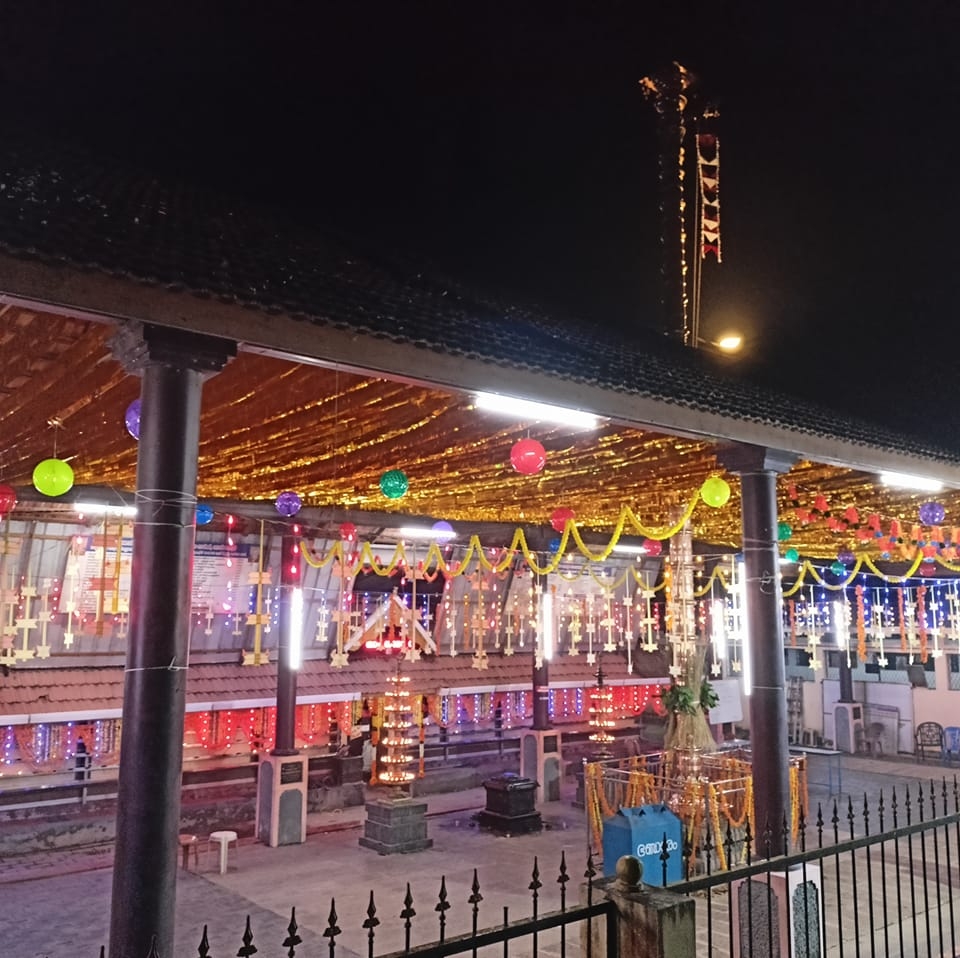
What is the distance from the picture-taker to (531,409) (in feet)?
22.1

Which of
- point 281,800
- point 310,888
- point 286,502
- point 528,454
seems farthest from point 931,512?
point 281,800

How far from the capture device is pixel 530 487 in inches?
496

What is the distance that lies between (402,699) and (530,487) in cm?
503

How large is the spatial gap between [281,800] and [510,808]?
402 cm

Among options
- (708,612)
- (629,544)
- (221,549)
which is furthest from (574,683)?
(221,549)

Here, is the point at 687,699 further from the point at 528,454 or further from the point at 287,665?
the point at 528,454

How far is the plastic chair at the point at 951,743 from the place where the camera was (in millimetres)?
24016

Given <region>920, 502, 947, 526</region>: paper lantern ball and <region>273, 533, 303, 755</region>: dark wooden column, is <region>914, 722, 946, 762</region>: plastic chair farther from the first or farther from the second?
<region>273, 533, 303, 755</region>: dark wooden column

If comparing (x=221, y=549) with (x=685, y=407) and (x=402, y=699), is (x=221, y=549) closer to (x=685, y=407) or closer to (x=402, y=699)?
(x=402, y=699)

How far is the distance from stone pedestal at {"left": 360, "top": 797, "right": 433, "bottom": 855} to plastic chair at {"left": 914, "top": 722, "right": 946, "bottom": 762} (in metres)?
17.5

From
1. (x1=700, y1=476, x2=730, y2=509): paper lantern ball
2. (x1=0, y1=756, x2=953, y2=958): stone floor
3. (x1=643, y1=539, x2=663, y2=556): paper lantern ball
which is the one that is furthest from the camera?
(x1=643, y1=539, x2=663, y2=556): paper lantern ball

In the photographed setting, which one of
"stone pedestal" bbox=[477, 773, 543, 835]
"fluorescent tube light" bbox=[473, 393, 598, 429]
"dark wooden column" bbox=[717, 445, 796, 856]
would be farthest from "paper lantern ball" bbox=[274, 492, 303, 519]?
"stone pedestal" bbox=[477, 773, 543, 835]

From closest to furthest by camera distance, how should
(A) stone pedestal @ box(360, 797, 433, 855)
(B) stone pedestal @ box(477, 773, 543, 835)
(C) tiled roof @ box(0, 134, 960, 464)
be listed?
(C) tiled roof @ box(0, 134, 960, 464) → (A) stone pedestal @ box(360, 797, 433, 855) → (B) stone pedestal @ box(477, 773, 543, 835)

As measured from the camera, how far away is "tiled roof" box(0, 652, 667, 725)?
1498 centimetres
